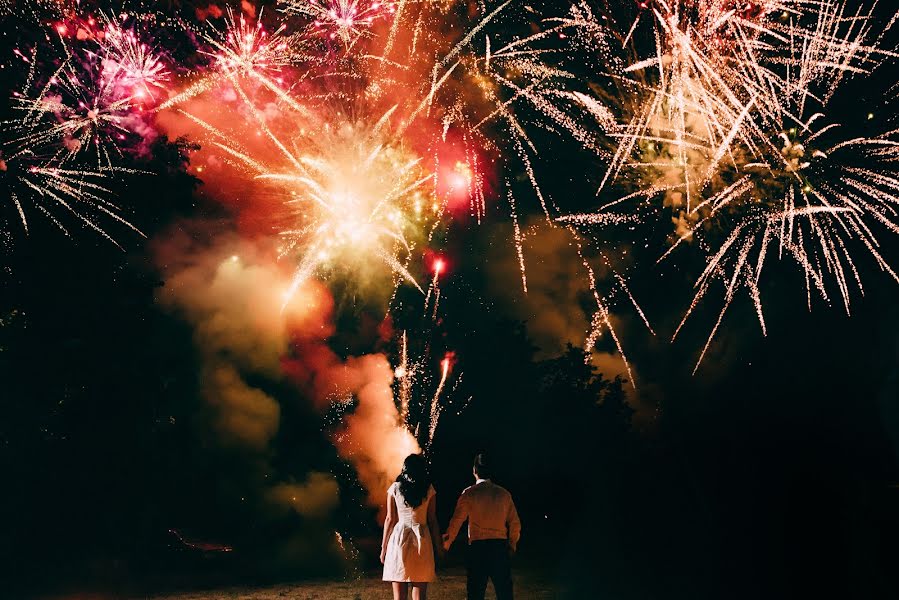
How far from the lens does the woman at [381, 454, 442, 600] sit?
401 centimetres

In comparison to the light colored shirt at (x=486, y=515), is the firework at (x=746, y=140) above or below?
above

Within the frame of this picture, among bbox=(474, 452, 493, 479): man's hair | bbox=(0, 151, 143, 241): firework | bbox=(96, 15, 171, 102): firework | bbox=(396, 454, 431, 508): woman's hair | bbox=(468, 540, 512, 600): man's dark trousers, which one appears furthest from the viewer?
bbox=(0, 151, 143, 241): firework

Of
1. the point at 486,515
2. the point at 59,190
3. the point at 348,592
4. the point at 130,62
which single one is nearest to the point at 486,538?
the point at 486,515

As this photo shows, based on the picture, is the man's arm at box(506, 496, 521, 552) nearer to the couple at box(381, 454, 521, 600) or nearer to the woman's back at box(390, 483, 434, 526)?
the couple at box(381, 454, 521, 600)

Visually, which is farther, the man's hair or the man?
the man's hair

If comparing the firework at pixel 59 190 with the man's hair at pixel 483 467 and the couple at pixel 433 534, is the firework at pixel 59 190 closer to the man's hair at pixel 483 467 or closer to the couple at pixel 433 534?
the couple at pixel 433 534

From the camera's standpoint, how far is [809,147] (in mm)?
7613

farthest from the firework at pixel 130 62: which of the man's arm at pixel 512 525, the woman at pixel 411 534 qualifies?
the man's arm at pixel 512 525

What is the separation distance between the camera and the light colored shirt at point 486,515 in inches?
158

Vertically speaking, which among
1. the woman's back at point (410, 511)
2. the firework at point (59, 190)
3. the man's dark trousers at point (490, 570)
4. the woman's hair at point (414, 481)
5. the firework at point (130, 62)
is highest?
the firework at point (130, 62)

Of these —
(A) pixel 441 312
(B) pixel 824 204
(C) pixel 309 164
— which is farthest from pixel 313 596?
(A) pixel 441 312

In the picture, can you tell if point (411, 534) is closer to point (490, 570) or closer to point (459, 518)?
point (459, 518)

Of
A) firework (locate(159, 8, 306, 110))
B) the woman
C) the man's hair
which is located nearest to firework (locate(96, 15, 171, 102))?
firework (locate(159, 8, 306, 110))

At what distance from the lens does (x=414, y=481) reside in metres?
4.11
